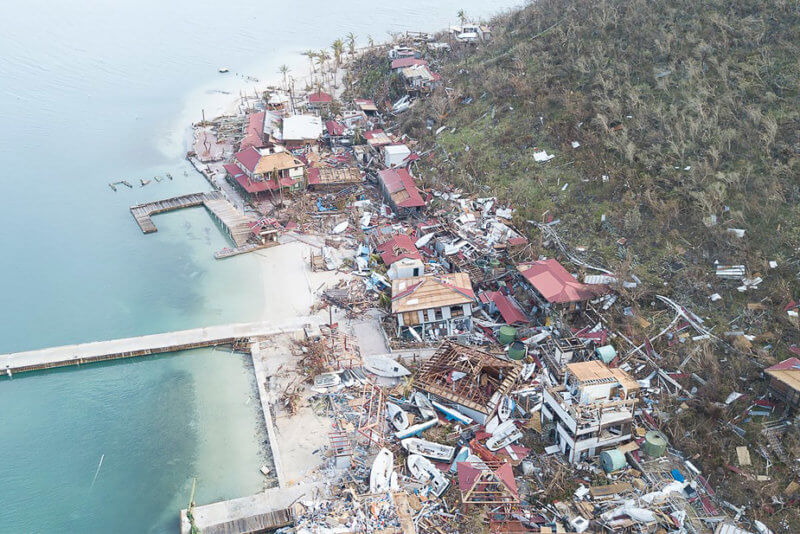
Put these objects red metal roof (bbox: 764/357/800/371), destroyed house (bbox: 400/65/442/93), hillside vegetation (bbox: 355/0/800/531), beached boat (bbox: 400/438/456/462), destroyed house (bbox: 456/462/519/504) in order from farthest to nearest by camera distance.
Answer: destroyed house (bbox: 400/65/442/93) → hillside vegetation (bbox: 355/0/800/531) → beached boat (bbox: 400/438/456/462) → red metal roof (bbox: 764/357/800/371) → destroyed house (bbox: 456/462/519/504)

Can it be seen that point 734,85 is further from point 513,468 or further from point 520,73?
point 513,468

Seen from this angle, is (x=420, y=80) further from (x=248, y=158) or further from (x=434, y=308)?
(x=434, y=308)

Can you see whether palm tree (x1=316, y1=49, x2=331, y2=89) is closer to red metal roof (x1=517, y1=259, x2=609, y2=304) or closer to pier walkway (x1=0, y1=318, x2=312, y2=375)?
pier walkway (x1=0, y1=318, x2=312, y2=375)

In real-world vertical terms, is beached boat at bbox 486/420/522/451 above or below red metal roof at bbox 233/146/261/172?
below

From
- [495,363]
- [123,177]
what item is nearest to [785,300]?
[495,363]

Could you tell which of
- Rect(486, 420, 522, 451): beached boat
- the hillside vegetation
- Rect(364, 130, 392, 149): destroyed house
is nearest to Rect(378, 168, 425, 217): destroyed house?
the hillside vegetation

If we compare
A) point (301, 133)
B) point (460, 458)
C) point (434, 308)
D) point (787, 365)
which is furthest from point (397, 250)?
point (301, 133)
